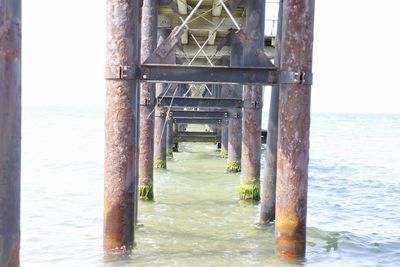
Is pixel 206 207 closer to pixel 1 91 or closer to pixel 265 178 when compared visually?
pixel 265 178

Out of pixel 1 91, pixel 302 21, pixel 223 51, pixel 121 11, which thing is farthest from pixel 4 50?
pixel 223 51

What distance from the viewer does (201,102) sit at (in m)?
11.4

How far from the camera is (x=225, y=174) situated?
49.9 ft

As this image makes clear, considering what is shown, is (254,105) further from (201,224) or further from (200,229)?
(200,229)

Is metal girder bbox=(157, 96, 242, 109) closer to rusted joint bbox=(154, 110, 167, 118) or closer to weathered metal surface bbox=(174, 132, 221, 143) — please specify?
rusted joint bbox=(154, 110, 167, 118)

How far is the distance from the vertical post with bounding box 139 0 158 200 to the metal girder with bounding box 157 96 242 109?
3.91ft

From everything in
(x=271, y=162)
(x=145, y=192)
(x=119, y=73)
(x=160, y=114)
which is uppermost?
(x=119, y=73)

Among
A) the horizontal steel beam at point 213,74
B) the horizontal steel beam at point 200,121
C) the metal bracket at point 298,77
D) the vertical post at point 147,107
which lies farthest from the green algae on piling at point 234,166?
the metal bracket at point 298,77

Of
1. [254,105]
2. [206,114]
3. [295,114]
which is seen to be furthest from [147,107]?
[206,114]

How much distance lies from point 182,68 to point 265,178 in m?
2.51

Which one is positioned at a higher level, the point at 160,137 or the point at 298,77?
the point at 298,77

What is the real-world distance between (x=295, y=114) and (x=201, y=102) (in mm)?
5762

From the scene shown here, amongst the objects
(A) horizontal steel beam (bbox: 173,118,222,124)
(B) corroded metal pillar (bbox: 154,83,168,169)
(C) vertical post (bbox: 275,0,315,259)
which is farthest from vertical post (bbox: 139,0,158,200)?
(A) horizontal steel beam (bbox: 173,118,222,124)

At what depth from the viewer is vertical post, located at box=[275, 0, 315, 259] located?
5.72 meters
